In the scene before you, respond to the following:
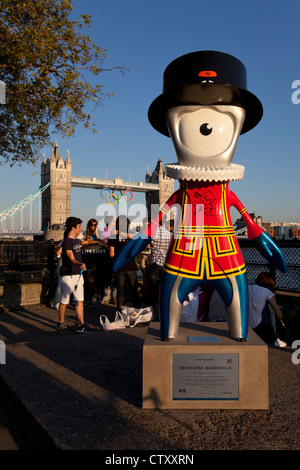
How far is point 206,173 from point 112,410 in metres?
1.64

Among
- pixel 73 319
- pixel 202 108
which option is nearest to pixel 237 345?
pixel 202 108

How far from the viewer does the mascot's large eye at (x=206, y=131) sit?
99.0 inches

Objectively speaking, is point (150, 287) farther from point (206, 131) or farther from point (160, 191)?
point (160, 191)

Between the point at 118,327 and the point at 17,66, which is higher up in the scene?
the point at 17,66

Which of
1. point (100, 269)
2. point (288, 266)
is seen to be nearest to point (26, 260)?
point (100, 269)

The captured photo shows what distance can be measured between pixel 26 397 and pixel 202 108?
230cm

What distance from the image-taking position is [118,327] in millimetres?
4441

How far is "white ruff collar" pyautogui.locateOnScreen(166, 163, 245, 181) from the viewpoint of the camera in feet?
8.02

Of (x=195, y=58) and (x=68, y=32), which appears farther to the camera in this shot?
(x=68, y=32)

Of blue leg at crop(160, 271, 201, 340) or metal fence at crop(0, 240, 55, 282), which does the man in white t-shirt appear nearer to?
blue leg at crop(160, 271, 201, 340)

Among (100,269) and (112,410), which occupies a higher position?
(100,269)

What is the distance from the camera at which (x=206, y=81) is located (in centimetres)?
244

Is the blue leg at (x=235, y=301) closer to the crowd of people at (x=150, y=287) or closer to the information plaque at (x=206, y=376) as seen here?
the information plaque at (x=206, y=376)
